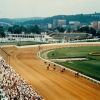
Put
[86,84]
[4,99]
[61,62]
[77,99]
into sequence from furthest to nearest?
[61,62] < [86,84] < [77,99] < [4,99]

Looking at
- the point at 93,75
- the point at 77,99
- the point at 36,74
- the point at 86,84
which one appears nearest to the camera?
the point at 77,99

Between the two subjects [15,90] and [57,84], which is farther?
[57,84]

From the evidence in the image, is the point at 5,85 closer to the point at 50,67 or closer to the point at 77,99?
the point at 77,99

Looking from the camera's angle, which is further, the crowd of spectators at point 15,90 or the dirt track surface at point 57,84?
the dirt track surface at point 57,84

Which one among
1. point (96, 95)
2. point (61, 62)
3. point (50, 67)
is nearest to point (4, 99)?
point (96, 95)

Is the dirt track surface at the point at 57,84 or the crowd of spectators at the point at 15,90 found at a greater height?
the crowd of spectators at the point at 15,90

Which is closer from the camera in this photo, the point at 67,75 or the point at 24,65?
the point at 67,75

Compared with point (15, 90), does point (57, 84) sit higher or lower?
lower

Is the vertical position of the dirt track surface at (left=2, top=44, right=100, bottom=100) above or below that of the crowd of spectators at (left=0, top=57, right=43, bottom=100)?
below

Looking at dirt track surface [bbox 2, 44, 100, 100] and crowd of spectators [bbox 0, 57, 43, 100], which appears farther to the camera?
dirt track surface [bbox 2, 44, 100, 100]

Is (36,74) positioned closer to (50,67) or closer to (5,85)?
(50,67)
